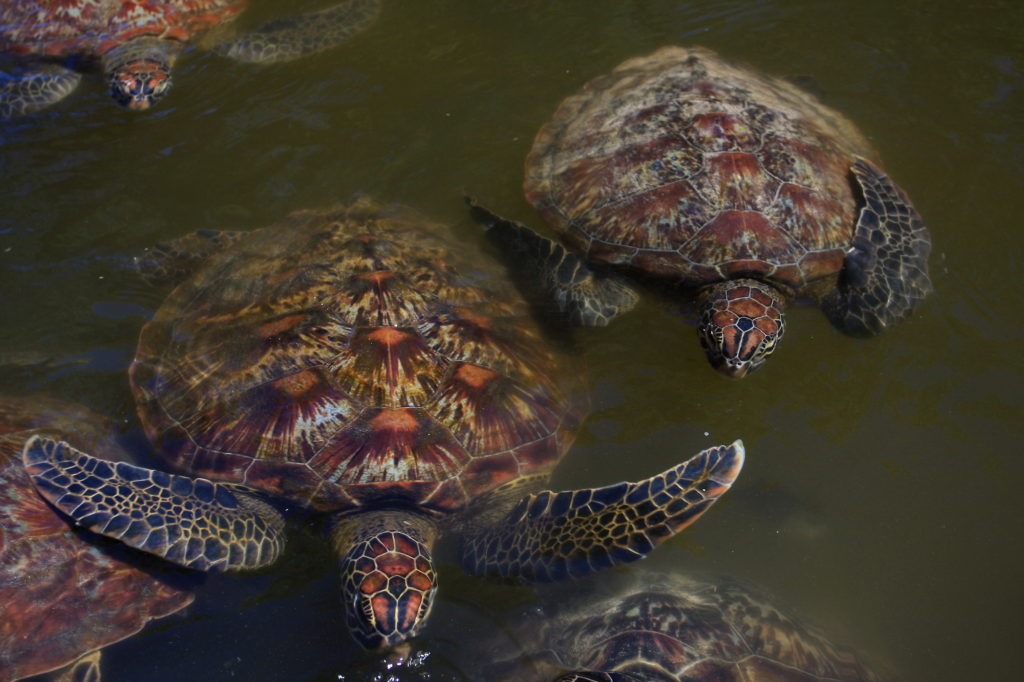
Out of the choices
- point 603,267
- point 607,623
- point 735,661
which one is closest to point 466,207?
point 603,267

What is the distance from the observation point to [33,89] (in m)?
6.80

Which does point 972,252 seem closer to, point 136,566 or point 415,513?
point 415,513

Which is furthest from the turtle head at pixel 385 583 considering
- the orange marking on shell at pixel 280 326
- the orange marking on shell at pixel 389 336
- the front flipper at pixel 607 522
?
the orange marking on shell at pixel 280 326

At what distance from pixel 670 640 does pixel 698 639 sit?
144 mm

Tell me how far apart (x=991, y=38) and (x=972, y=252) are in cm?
299

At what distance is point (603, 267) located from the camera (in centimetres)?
542

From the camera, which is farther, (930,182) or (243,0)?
(243,0)

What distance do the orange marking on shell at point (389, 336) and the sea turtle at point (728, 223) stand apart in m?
1.31

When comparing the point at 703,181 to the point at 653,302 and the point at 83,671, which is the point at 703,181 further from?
the point at 83,671

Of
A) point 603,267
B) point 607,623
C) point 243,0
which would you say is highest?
point 243,0

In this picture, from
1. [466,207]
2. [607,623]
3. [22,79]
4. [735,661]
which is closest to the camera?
[735,661]

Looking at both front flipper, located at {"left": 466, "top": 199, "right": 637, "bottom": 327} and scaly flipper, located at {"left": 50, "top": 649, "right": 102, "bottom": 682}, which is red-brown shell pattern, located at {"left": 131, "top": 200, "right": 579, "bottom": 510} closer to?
front flipper, located at {"left": 466, "top": 199, "right": 637, "bottom": 327}

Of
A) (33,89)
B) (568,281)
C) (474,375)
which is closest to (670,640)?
(474,375)

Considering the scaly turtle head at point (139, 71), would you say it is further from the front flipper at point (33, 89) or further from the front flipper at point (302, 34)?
the front flipper at point (302, 34)
